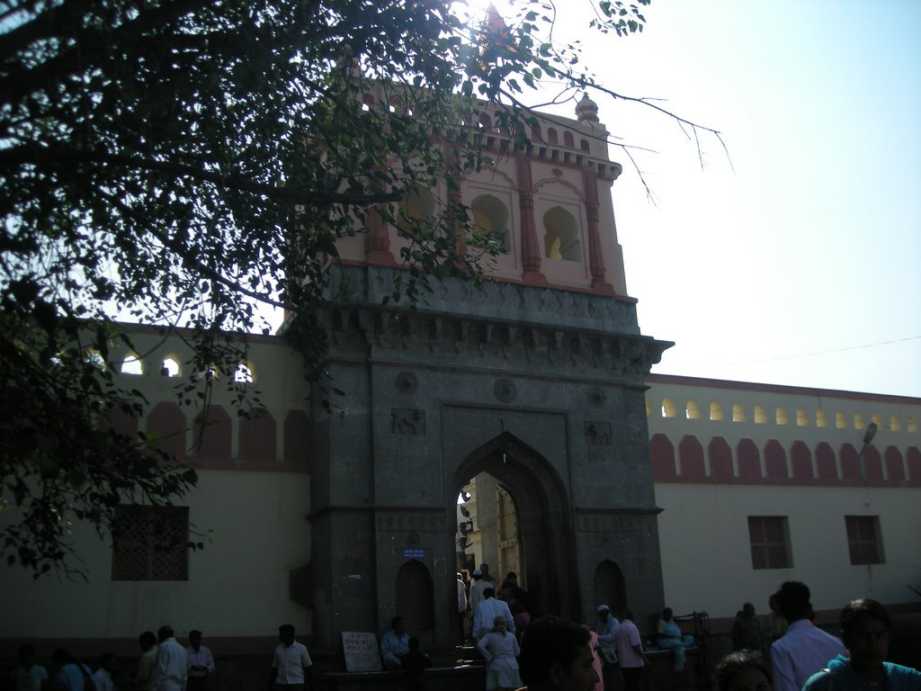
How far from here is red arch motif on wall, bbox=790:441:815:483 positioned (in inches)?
816

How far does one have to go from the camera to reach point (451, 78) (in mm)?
8930

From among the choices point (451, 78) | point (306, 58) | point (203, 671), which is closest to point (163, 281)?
point (306, 58)

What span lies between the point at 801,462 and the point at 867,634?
17476 millimetres

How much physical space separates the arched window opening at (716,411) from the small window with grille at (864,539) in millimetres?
3730

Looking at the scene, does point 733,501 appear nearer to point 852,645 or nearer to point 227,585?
point 227,585

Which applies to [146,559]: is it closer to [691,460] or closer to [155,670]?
[155,670]

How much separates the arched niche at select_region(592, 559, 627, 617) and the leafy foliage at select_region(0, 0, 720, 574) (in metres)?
8.72

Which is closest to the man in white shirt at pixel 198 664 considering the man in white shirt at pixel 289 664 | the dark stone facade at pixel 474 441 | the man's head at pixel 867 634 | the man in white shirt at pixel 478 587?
the man in white shirt at pixel 289 664

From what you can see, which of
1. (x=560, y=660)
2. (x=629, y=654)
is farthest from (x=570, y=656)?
(x=629, y=654)

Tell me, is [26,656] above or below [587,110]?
below

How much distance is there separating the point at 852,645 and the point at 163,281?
7062mm

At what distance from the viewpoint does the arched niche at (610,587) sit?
1661 cm

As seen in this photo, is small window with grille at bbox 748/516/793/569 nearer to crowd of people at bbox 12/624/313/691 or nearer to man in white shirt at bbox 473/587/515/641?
man in white shirt at bbox 473/587/515/641

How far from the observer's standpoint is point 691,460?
19562mm
